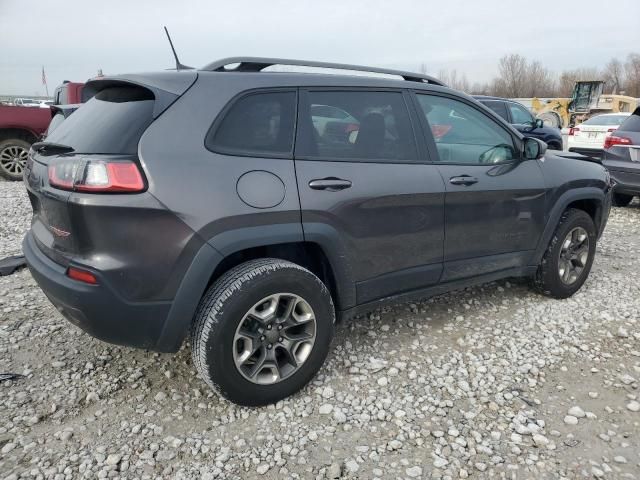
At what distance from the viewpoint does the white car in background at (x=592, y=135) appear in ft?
35.6

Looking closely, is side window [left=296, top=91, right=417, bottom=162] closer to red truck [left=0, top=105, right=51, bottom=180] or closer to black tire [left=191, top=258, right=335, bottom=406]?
black tire [left=191, top=258, right=335, bottom=406]

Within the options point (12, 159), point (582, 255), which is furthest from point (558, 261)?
point (12, 159)

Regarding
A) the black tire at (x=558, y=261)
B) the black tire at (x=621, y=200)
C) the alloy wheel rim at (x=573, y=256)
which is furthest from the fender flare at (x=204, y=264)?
the black tire at (x=621, y=200)

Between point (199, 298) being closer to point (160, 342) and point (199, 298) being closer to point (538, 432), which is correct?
point (160, 342)

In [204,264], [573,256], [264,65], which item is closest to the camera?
[204,264]

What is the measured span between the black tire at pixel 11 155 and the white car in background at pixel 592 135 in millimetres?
11400

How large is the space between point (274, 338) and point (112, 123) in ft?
4.36

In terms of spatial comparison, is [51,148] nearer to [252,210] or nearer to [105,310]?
[105,310]

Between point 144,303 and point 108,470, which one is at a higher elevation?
point 144,303

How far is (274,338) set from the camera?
255cm

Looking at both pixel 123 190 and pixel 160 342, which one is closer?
pixel 123 190

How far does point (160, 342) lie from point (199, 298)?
285 millimetres

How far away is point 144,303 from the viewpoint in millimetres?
2250

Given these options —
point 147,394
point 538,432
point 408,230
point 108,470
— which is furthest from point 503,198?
point 108,470
